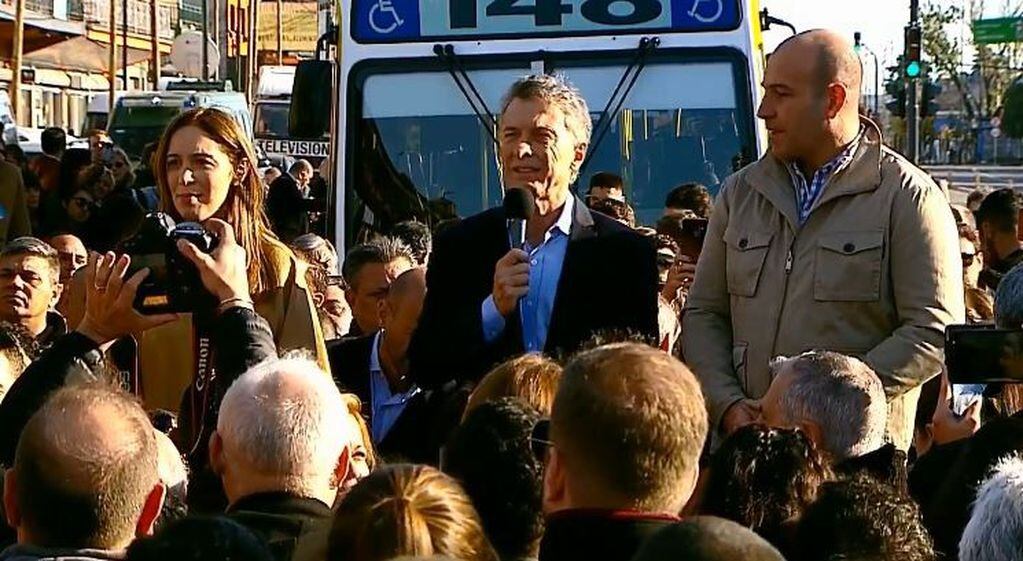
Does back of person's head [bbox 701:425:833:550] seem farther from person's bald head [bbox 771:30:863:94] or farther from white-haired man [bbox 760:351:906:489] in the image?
person's bald head [bbox 771:30:863:94]

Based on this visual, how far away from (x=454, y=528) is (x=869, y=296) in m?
2.35

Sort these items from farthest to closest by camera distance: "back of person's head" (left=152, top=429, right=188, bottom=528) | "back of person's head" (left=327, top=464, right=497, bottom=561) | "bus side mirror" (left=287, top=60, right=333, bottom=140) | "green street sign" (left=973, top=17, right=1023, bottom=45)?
"green street sign" (left=973, top=17, right=1023, bottom=45)
"bus side mirror" (left=287, top=60, right=333, bottom=140)
"back of person's head" (left=152, top=429, right=188, bottom=528)
"back of person's head" (left=327, top=464, right=497, bottom=561)

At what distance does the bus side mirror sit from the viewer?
1055cm

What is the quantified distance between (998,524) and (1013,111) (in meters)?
67.7

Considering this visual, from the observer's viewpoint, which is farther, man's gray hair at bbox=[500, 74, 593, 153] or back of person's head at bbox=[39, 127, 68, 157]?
back of person's head at bbox=[39, 127, 68, 157]

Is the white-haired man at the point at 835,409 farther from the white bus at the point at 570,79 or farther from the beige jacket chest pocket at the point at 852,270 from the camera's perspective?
the white bus at the point at 570,79

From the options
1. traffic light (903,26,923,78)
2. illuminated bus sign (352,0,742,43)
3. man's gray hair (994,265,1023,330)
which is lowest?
man's gray hair (994,265,1023,330)

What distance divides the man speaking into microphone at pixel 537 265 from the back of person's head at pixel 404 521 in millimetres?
1955

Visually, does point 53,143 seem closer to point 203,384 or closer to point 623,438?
point 203,384

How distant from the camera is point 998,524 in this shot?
3.35 meters

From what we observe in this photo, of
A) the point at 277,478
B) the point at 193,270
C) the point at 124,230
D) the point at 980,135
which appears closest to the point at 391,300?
the point at 193,270

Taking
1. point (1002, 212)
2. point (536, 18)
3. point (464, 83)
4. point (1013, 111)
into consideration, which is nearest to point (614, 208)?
point (464, 83)

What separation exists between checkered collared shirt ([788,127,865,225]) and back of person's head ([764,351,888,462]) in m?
0.98

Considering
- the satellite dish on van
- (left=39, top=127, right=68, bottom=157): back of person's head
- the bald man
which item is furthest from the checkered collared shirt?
the satellite dish on van
